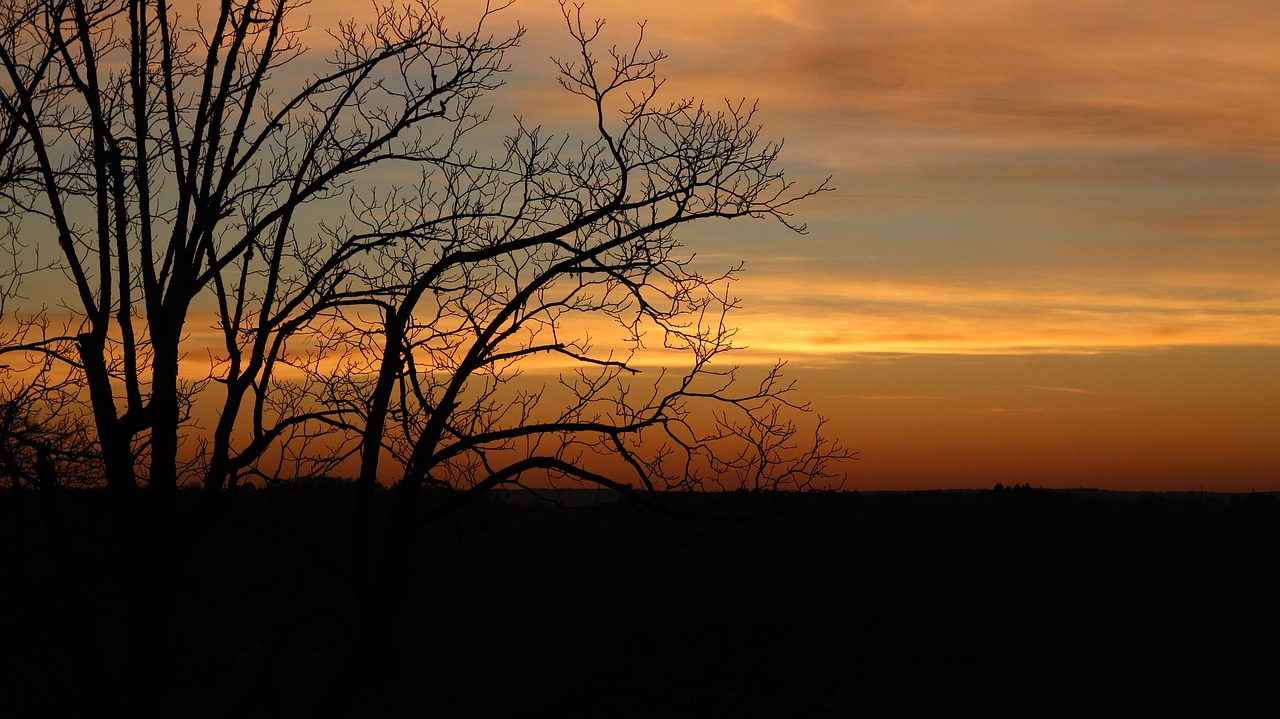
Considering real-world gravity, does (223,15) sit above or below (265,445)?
above

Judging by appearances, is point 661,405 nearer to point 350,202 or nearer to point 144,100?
point 350,202

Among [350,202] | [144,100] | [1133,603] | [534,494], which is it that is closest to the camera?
[534,494]

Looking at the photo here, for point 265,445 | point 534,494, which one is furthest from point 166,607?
point 534,494

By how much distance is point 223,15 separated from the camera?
903 cm

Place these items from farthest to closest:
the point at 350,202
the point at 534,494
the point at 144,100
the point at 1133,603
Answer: the point at 1133,603, the point at 350,202, the point at 144,100, the point at 534,494

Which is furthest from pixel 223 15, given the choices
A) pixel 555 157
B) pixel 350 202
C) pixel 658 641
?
pixel 658 641

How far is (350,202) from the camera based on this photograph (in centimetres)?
938

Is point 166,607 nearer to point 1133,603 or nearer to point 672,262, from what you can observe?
point 672,262

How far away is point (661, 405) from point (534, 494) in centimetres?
133

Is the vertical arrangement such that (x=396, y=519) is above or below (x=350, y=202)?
below

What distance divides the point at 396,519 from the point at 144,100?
372cm

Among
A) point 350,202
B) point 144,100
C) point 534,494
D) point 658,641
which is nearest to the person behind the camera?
point 534,494

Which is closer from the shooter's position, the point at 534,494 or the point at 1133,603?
the point at 534,494

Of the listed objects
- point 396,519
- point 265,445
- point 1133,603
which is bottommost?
point 1133,603
